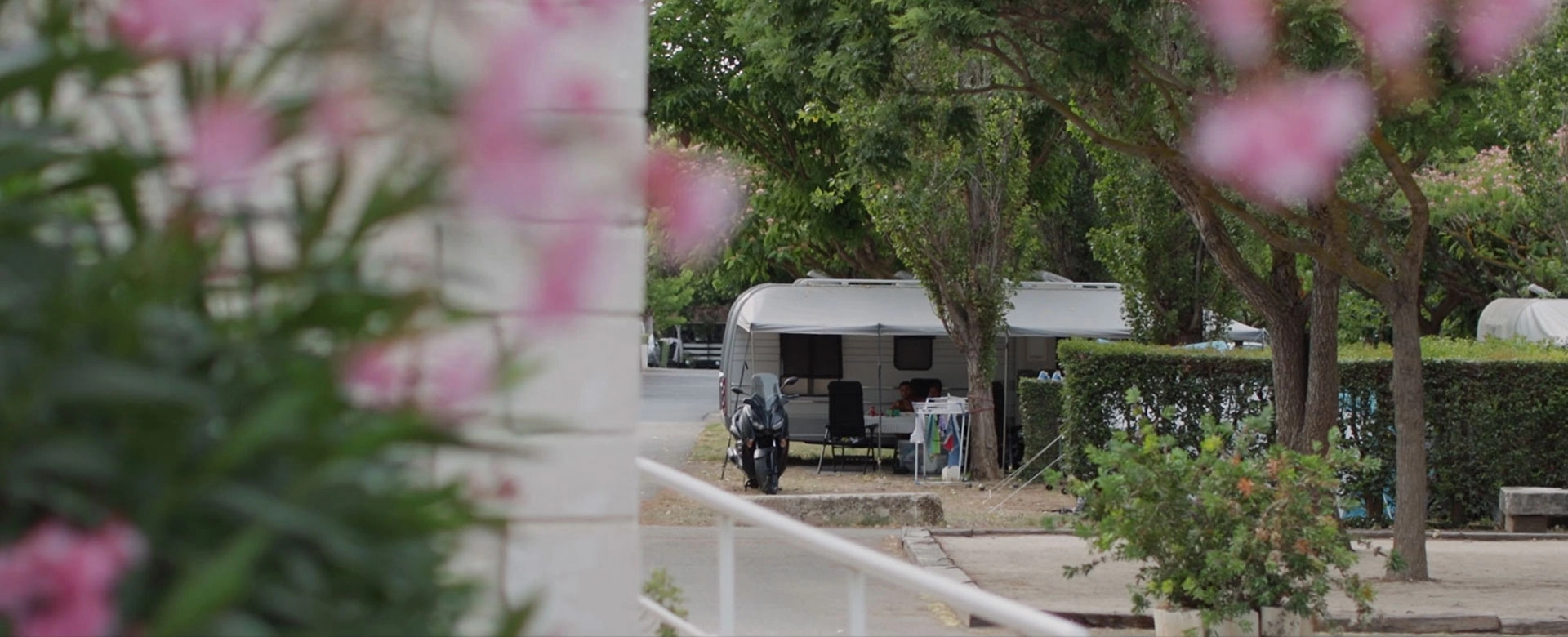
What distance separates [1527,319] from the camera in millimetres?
25500

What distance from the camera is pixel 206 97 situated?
1141 millimetres

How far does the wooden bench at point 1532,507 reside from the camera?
15.0 metres

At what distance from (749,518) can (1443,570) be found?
10.8m

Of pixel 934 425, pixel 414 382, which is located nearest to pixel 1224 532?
pixel 414 382

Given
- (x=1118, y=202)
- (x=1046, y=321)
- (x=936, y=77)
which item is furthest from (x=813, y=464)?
(x=936, y=77)

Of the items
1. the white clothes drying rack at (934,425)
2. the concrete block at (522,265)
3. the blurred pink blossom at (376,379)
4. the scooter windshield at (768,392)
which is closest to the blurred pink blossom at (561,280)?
the concrete block at (522,265)

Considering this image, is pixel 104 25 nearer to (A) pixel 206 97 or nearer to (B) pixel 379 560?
(A) pixel 206 97

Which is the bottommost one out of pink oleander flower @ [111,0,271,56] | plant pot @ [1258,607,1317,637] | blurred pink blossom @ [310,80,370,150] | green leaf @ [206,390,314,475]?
plant pot @ [1258,607,1317,637]

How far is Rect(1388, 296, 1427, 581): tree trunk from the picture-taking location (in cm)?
1185

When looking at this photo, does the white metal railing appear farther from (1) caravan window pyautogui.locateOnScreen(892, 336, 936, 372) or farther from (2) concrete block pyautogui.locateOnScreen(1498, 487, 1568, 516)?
(1) caravan window pyautogui.locateOnScreen(892, 336, 936, 372)

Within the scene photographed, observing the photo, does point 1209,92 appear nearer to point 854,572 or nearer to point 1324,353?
point 1324,353

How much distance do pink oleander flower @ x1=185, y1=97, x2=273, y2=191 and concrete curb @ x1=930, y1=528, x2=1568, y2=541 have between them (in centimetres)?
1317

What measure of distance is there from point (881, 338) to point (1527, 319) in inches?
406

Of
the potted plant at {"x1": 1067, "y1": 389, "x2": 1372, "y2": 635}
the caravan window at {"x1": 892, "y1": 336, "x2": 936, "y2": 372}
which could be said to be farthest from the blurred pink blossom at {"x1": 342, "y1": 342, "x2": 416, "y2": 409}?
the caravan window at {"x1": 892, "y1": 336, "x2": 936, "y2": 372}
